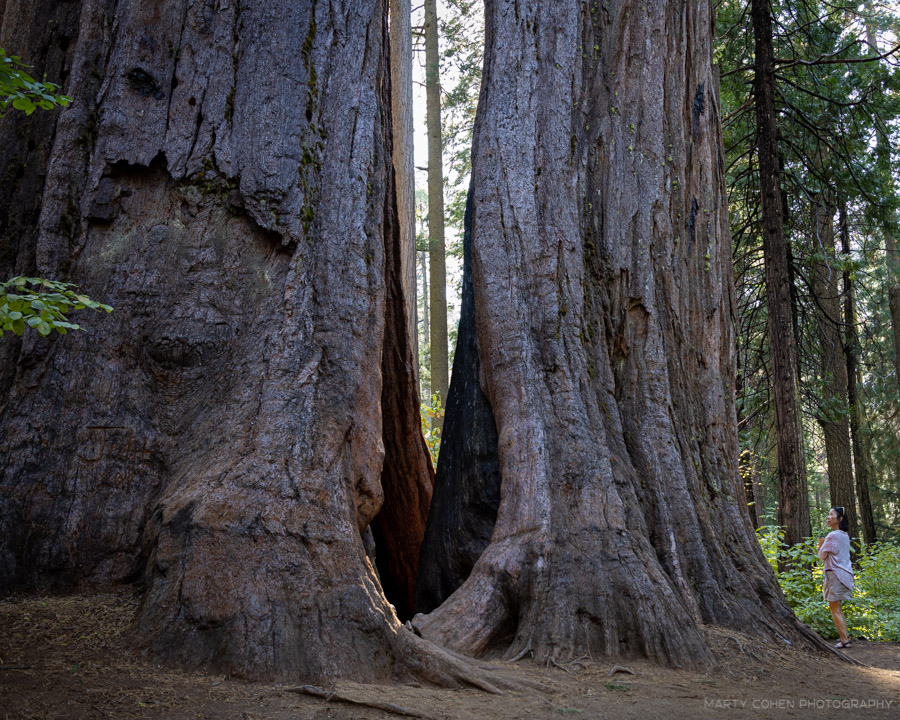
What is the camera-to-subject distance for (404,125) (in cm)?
1281

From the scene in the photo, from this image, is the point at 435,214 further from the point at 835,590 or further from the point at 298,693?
the point at 298,693

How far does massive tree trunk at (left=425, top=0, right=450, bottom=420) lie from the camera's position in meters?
15.3

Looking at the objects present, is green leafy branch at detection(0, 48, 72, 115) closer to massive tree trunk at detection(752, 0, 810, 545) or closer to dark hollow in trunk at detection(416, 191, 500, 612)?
dark hollow in trunk at detection(416, 191, 500, 612)

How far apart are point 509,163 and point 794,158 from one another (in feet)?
29.2

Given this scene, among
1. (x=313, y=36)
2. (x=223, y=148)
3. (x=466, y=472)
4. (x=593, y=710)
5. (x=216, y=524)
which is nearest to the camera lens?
(x=593, y=710)

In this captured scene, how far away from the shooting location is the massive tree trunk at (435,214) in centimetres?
1527

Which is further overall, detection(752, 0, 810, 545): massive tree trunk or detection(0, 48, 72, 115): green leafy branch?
detection(752, 0, 810, 545): massive tree trunk

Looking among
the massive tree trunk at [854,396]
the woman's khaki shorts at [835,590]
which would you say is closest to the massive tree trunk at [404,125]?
the woman's khaki shorts at [835,590]

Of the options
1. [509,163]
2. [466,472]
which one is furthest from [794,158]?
[466,472]

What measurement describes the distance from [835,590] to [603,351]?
435 cm

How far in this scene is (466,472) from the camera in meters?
5.62

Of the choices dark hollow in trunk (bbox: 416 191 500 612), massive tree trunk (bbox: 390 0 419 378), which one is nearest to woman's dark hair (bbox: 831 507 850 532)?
dark hollow in trunk (bbox: 416 191 500 612)

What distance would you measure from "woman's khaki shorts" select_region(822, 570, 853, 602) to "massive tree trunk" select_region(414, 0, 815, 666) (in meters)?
2.41

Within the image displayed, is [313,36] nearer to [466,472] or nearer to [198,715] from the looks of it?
[466,472]
